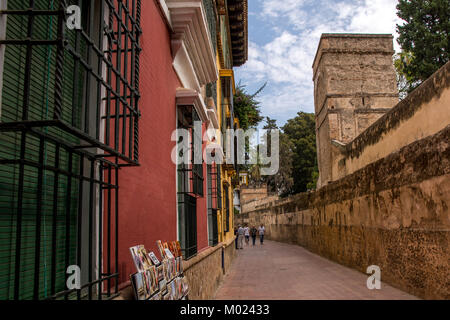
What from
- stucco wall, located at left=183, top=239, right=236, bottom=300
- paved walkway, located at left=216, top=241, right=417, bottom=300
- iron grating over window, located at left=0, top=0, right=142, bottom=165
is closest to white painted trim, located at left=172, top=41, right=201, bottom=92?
iron grating over window, located at left=0, top=0, right=142, bottom=165

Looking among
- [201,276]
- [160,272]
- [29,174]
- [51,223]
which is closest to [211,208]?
[201,276]

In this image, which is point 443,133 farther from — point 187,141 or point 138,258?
point 138,258

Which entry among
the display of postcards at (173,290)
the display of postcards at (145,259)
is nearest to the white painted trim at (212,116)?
the display of postcards at (173,290)

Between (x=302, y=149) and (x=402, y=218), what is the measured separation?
4139 centimetres

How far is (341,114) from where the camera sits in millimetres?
26391

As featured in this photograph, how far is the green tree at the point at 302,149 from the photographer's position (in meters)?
46.8

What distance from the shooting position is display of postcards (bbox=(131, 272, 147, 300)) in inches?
108

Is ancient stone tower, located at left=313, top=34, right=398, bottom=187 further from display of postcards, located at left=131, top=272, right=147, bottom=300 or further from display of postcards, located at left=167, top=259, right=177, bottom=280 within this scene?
display of postcards, located at left=131, top=272, right=147, bottom=300

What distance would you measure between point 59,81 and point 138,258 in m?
1.54

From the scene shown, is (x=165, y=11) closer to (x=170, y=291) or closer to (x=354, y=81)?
(x=170, y=291)

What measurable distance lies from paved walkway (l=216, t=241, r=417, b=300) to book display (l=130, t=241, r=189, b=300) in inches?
149
